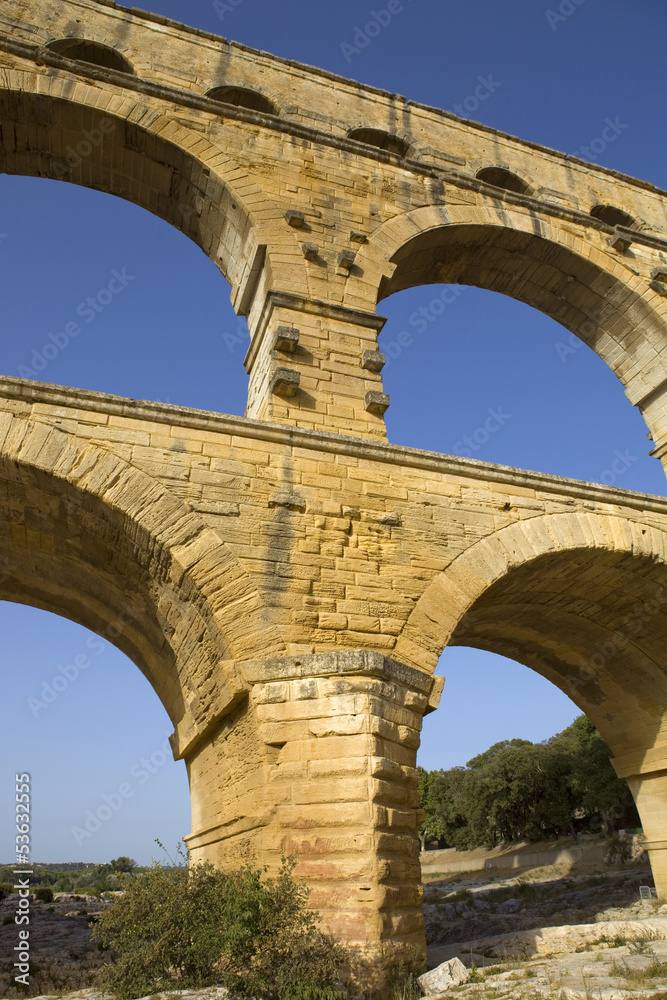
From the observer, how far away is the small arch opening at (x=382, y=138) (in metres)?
10.2

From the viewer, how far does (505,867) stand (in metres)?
26.5

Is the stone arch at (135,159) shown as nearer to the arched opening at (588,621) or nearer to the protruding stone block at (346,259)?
the protruding stone block at (346,259)

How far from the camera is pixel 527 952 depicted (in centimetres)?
554

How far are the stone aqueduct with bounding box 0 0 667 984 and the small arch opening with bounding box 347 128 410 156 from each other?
0.13 feet

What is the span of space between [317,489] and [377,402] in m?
1.62

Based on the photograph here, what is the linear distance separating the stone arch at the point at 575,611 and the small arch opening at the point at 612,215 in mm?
6985

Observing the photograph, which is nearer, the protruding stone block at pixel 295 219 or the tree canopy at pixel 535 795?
the protruding stone block at pixel 295 219

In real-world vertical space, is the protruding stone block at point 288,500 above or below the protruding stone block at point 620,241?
below

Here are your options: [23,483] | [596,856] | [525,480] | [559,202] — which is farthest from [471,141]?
[596,856]

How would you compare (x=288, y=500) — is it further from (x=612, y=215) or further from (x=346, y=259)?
(x=612, y=215)

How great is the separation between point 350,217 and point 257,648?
5514mm

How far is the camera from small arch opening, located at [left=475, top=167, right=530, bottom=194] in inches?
433

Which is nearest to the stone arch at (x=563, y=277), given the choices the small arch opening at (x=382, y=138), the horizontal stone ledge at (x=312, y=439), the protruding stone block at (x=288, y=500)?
the small arch opening at (x=382, y=138)

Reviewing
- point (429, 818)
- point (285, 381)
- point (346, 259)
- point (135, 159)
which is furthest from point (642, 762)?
point (429, 818)
